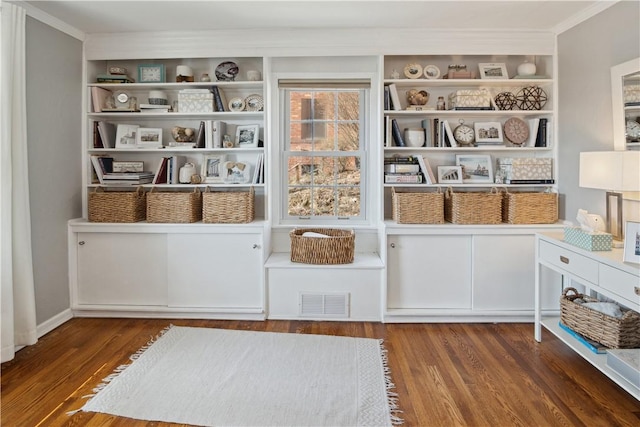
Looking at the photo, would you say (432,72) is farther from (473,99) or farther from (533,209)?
(533,209)

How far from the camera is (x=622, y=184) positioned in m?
2.71

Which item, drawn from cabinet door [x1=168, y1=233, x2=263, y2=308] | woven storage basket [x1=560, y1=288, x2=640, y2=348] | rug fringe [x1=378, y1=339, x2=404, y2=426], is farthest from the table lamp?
cabinet door [x1=168, y1=233, x2=263, y2=308]

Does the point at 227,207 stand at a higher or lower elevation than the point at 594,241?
higher

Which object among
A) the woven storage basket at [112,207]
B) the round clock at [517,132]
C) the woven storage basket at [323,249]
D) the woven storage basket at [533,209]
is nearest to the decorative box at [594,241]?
the woven storage basket at [533,209]

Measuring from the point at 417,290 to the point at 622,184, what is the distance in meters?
1.65

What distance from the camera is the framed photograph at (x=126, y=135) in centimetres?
415

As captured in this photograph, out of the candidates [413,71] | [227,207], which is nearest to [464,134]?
[413,71]

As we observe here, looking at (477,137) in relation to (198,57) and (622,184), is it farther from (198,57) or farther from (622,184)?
(198,57)

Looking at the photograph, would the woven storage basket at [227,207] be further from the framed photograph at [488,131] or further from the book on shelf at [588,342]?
the book on shelf at [588,342]

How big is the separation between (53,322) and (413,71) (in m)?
3.55

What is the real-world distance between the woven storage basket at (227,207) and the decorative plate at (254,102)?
815mm

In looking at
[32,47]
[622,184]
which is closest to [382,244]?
[622,184]

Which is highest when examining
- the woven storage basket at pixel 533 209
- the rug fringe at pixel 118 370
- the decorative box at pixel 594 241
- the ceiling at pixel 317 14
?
the ceiling at pixel 317 14

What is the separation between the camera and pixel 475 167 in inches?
163
